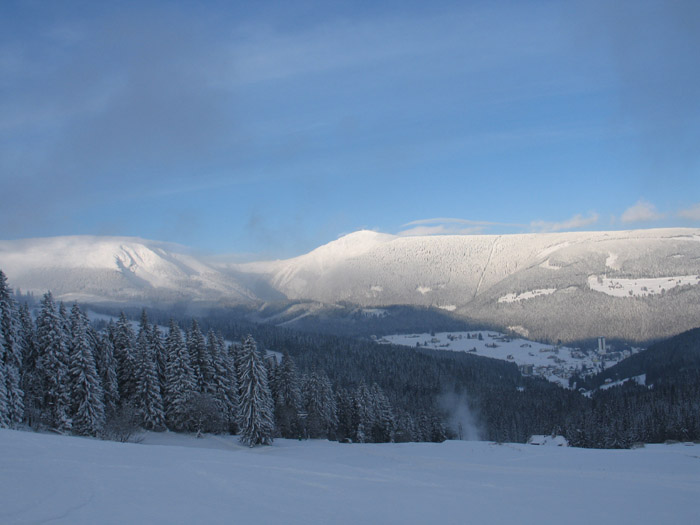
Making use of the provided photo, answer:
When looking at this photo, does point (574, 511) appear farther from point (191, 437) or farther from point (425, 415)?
point (425, 415)

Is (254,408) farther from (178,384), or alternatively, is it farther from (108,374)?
(108,374)

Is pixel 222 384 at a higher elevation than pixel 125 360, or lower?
lower

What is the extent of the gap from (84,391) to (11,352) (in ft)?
24.8

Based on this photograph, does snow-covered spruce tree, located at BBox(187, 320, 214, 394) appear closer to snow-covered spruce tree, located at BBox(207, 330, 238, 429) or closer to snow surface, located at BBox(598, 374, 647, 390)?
snow-covered spruce tree, located at BBox(207, 330, 238, 429)

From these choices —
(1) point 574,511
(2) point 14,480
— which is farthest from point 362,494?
(2) point 14,480

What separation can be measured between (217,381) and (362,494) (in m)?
47.1

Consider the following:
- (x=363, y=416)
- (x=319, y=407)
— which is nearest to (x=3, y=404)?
(x=319, y=407)

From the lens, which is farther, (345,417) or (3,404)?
(345,417)

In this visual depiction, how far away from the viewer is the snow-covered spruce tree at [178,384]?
56.9 metres

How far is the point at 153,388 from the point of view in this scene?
2190 inches

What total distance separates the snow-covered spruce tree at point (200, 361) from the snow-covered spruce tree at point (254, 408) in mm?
8147

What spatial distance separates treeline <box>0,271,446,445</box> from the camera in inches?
1842

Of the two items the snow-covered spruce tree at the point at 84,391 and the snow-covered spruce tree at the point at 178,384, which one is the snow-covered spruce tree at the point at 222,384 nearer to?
the snow-covered spruce tree at the point at 178,384

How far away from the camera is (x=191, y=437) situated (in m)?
55.5
